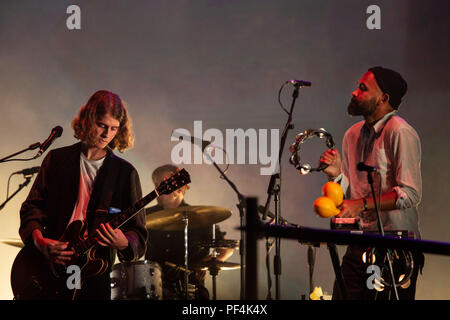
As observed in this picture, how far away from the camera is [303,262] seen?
5340 millimetres

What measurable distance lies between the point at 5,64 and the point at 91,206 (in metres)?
2.28

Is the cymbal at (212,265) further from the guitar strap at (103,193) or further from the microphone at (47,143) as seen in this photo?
the microphone at (47,143)

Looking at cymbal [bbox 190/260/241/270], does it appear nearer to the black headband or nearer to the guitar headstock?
the guitar headstock

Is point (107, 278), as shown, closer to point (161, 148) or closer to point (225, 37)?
point (161, 148)

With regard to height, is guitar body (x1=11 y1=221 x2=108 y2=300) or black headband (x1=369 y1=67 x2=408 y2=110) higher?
black headband (x1=369 y1=67 x2=408 y2=110)

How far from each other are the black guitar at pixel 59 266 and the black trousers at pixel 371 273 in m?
1.61

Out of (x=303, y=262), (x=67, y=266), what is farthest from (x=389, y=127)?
(x=67, y=266)

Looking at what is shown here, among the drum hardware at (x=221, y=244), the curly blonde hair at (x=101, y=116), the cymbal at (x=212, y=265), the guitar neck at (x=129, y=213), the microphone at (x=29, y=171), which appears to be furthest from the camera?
the microphone at (x=29, y=171)

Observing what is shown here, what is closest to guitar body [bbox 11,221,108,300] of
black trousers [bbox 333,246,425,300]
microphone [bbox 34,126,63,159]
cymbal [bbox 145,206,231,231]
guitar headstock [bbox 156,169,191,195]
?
guitar headstock [bbox 156,169,191,195]

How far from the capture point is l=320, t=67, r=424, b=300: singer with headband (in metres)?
3.86

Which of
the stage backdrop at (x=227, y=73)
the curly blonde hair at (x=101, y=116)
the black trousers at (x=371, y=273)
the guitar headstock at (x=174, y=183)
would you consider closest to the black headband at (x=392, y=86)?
the stage backdrop at (x=227, y=73)

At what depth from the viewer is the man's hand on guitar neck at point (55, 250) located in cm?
387

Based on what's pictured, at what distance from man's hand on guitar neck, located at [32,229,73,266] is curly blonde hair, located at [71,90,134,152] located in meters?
0.90

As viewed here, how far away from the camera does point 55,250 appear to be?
3.89 m
